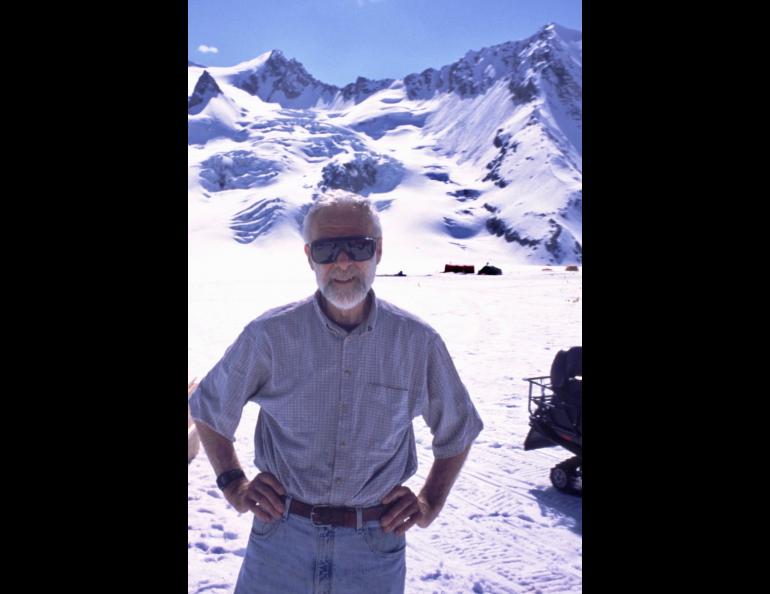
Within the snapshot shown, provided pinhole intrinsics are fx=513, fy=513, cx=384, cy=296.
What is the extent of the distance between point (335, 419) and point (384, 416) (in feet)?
0.68

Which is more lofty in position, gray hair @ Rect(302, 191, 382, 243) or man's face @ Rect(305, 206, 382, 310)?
gray hair @ Rect(302, 191, 382, 243)

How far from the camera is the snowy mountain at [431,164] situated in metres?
94.4

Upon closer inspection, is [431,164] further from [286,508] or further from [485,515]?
[286,508]

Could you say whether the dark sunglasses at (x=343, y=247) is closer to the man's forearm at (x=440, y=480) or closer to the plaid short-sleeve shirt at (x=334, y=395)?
the plaid short-sleeve shirt at (x=334, y=395)

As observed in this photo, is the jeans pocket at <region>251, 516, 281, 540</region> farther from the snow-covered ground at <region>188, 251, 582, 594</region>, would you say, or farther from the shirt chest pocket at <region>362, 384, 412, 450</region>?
the snow-covered ground at <region>188, 251, 582, 594</region>

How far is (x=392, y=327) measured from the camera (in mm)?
2244

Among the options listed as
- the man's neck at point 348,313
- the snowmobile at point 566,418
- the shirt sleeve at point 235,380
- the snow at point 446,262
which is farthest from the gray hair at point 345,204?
the snowmobile at point 566,418

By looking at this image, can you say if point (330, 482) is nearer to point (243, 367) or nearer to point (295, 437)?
point (295, 437)

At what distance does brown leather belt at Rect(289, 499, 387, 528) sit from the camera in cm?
212

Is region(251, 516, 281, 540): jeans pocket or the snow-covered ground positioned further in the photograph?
the snow-covered ground

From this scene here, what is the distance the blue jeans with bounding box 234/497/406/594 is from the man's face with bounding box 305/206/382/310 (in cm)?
89

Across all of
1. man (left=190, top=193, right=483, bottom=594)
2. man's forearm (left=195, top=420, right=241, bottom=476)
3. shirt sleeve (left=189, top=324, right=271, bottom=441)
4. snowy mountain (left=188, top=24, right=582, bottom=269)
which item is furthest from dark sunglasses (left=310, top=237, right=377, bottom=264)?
snowy mountain (left=188, top=24, right=582, bottom=269)

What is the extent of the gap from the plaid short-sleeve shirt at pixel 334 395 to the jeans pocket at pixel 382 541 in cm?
11
